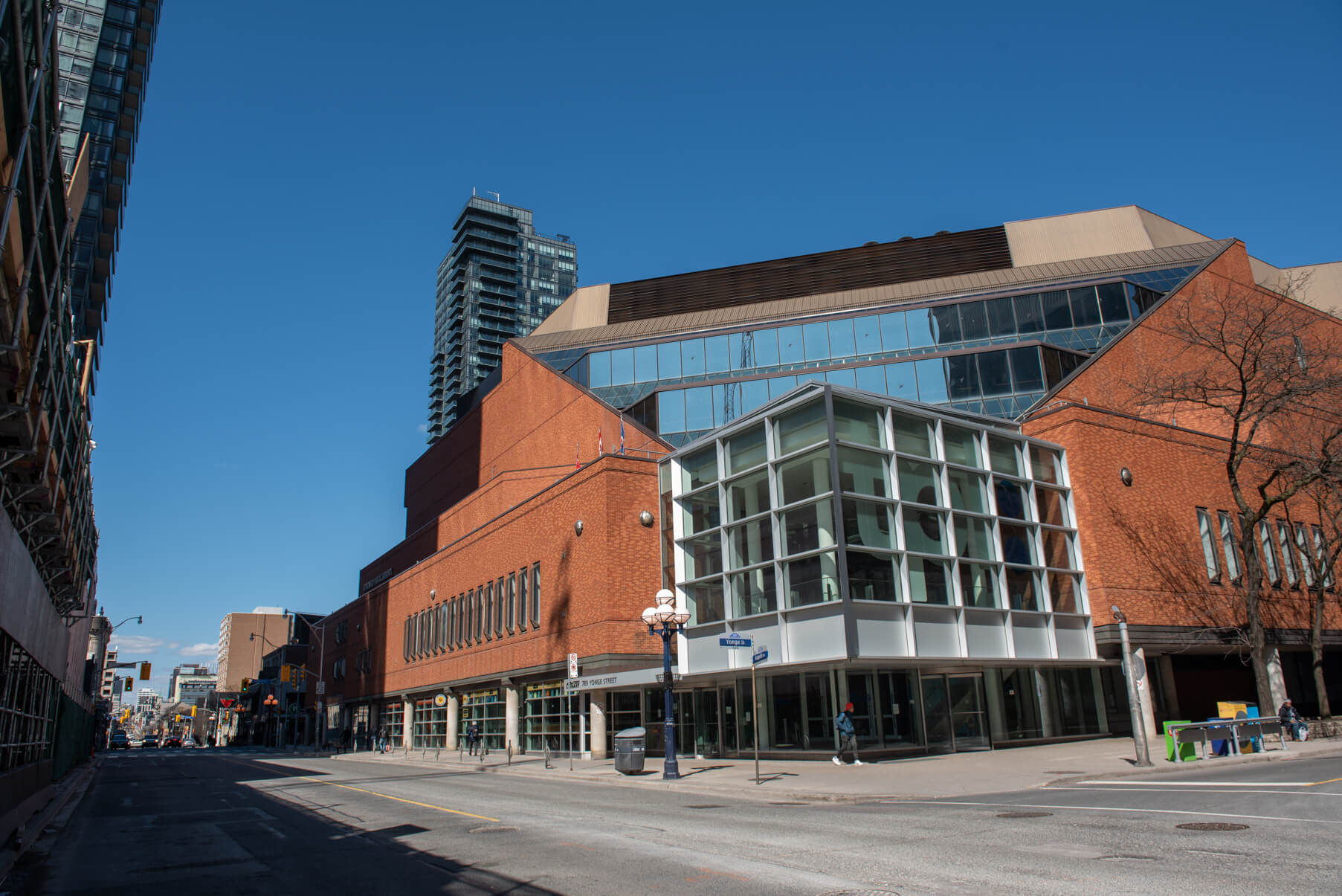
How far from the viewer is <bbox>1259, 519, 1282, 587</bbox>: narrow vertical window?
34844 mm

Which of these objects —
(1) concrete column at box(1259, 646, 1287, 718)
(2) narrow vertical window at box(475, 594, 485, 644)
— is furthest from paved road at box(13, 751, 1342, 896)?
(2) narrow vertical window at box(475, 594, 485, 644)

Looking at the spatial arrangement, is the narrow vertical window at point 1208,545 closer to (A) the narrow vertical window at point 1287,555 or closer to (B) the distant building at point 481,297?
(A) the narrow vertical window at point 1287,555

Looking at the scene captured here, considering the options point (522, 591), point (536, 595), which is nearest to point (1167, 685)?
point (536, 595)

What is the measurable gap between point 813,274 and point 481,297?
431 ft

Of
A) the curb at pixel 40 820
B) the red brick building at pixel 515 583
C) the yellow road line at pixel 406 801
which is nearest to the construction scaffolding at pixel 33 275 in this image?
the curb at pixel 40 820

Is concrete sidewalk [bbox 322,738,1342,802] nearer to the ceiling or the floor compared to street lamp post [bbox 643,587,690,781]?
nearer to the floor

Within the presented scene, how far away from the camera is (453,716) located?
48750mm

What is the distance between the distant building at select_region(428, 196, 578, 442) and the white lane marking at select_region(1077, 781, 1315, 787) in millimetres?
161601

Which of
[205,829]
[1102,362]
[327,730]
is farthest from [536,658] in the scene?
[327,730]

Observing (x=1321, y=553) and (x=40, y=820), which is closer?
(x=40, y=820)

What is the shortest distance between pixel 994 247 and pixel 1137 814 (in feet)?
159

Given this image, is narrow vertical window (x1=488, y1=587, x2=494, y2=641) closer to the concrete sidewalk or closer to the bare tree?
the concrete sidewalk

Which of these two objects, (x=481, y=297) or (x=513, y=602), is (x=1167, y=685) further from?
(x=481, y=297)

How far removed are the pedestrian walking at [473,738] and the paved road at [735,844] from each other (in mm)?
24001
